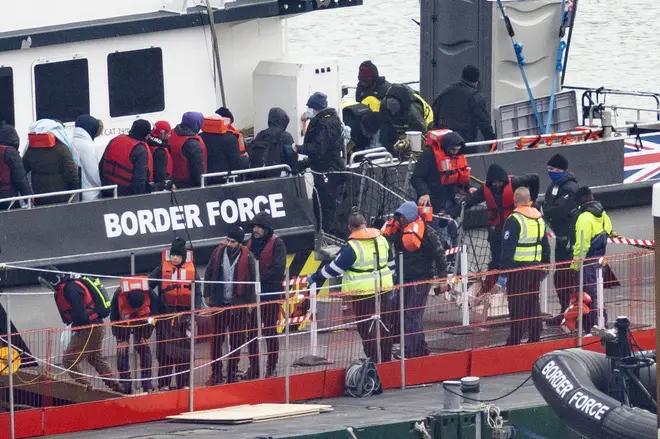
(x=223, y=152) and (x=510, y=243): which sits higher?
(x=223, y=152)

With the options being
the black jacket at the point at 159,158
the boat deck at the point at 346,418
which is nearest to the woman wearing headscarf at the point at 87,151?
the black jacket at the point at 159,158

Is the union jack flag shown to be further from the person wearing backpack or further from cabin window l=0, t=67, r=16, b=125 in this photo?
the person wearing backpack

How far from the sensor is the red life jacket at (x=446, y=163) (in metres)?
13.2

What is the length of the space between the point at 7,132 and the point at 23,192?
1.50 feet

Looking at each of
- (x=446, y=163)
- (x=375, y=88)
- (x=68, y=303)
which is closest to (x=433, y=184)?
(x=446, y=163)

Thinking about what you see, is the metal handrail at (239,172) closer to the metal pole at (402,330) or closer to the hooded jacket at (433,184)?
the hooded jacket at (433,184)

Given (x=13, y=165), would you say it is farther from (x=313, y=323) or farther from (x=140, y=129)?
(x=313, y=323)

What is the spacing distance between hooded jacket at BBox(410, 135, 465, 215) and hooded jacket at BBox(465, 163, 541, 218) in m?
0.17

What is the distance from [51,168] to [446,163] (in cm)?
307

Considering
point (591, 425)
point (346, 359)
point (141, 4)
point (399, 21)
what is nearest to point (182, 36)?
point (141, 4)

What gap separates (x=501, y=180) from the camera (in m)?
13.0

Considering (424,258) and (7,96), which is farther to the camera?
(7,96)

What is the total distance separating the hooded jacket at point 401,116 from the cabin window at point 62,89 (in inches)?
101

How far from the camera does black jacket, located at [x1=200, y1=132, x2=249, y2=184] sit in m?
13.1
